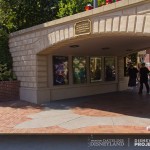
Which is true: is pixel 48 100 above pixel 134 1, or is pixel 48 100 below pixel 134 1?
below

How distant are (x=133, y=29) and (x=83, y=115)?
11.1ft

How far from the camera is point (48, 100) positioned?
12984 millimetres

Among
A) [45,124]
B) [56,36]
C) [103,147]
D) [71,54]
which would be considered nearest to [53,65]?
[71,54]

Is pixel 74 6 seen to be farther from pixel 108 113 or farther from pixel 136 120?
pixel 136 120

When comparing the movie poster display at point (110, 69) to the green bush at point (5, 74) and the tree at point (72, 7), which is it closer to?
the tree at point (72, 7)

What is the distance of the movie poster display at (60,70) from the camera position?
13484 millimetres

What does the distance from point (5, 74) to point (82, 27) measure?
17.8 ft

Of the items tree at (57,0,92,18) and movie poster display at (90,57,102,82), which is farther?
tree at (57,0,92,18)

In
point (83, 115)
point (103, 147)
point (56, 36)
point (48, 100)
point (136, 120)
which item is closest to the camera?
point (103, 147)

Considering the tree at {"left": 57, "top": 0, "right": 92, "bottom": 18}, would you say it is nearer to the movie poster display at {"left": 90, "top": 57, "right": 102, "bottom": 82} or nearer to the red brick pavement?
the movie poster display at {"left": 90, "top": 57, "right": 102, "bottom": 82}

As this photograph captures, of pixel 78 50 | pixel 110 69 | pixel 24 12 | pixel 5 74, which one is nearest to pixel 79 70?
pixel 78 50

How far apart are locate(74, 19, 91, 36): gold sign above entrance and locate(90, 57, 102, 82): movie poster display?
19.4 feet

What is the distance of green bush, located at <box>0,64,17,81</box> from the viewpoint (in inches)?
533

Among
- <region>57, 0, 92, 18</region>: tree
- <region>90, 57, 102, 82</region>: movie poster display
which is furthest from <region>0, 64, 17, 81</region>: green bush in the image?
<region>57, 0, 92, 18</region>: tree
